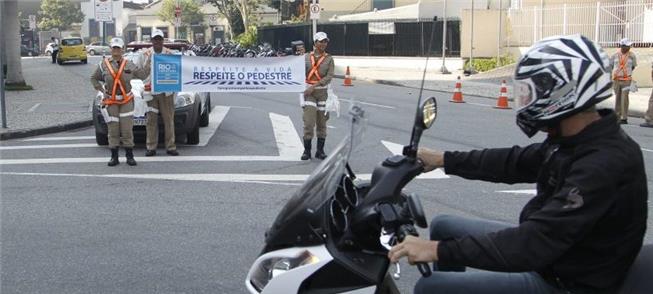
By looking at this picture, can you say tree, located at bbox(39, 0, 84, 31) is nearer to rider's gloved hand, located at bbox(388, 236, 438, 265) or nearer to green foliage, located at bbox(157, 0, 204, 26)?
green foliage, located at bbox(157, 0, 204, 26)

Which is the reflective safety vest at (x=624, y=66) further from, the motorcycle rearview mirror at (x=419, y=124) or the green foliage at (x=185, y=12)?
the green foliage at (x=185, y=12)

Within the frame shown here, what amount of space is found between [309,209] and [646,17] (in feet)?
86.0

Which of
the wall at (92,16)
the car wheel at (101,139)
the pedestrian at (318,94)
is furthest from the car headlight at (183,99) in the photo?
the wall at (92,16)

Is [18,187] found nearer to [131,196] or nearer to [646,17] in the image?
[131,196]

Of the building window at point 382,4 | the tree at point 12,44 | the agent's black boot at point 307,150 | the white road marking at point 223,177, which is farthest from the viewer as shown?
the building window at point 382,4

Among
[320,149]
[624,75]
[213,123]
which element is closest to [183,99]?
[320,149]

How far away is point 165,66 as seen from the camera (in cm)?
1179

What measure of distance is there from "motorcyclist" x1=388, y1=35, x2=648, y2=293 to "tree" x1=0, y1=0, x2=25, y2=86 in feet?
78.7

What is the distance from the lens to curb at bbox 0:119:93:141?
1377 centimetres

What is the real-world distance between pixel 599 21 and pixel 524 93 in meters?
26.4

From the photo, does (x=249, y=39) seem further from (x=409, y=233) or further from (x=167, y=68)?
(x=409, y=233)

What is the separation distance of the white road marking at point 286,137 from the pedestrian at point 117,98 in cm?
225

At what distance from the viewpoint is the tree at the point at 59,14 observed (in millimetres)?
94025

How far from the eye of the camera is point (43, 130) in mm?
14516
